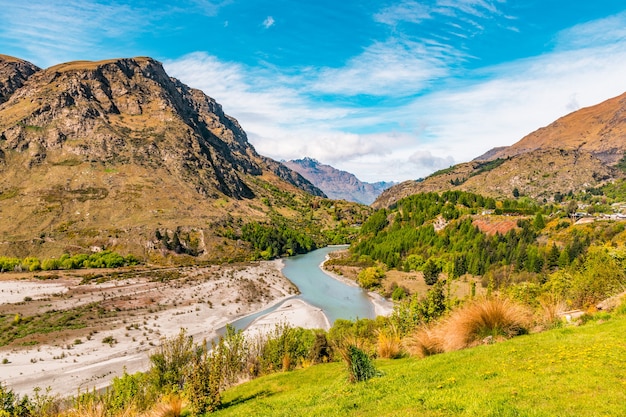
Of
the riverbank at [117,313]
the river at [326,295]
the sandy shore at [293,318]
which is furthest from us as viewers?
the river at [326,295]

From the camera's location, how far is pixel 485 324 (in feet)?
47.8

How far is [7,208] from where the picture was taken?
147000 millimetres

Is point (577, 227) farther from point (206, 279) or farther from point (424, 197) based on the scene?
point (206, 279)

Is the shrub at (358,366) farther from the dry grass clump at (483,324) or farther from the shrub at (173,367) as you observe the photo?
the shrub at (173,367)

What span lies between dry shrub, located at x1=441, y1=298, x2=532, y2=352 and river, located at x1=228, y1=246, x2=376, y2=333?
124ft

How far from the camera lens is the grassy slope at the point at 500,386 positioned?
735cm

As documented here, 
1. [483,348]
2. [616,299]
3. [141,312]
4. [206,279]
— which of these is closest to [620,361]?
[483,348]

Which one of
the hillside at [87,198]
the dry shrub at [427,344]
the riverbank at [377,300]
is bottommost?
the riverbank at [377,300]

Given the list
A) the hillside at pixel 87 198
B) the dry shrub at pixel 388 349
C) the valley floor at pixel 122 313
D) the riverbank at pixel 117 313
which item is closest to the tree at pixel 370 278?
the riverbank at pixel 117 313

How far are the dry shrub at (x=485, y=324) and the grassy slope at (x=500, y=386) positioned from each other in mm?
1146

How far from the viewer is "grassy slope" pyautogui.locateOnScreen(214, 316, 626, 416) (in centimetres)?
735

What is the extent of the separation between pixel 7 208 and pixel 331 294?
139 metres

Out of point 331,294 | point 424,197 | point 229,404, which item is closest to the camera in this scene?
point 229,404

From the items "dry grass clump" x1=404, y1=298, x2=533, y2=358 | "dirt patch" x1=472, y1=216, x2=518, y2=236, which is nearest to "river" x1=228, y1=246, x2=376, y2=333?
"dry grass clump" x1=404, y1=298, x2=533, y2=358
